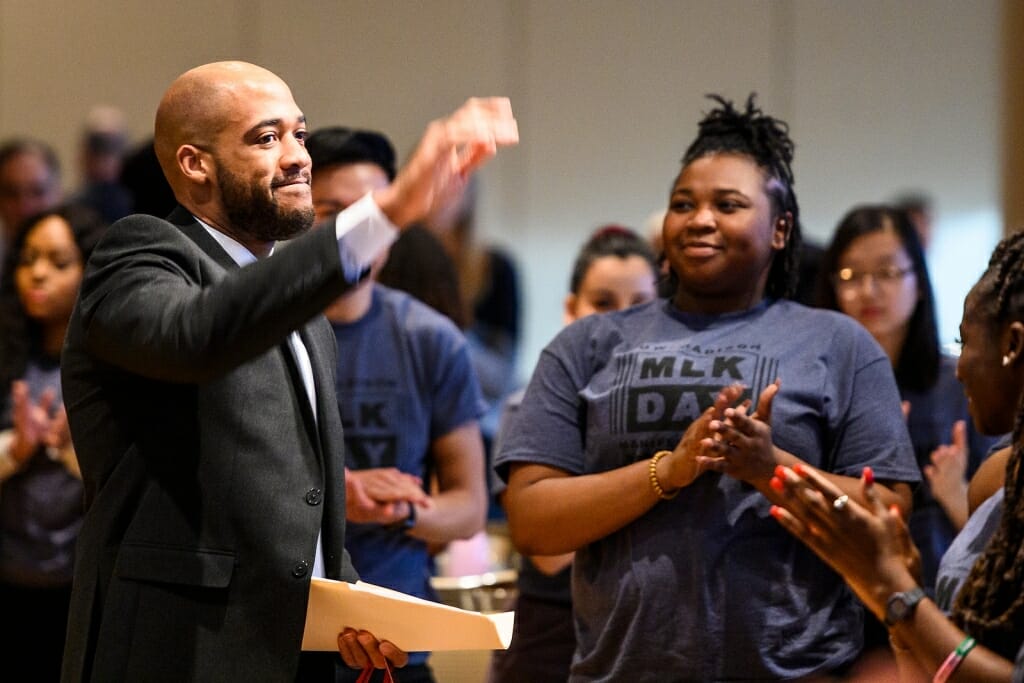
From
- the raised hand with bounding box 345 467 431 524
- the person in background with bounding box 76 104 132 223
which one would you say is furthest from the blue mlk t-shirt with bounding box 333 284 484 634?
the person in background with bounding box 76 104 132 223

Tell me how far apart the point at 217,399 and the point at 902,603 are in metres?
0.90

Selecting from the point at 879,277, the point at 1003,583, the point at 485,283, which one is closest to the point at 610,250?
the point at 879,277

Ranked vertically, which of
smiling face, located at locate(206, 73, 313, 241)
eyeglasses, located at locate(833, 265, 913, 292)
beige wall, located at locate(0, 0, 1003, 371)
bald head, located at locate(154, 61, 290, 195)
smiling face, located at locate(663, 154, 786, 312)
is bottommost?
eyeglasses, located at locate(833, 265, 913, 292)

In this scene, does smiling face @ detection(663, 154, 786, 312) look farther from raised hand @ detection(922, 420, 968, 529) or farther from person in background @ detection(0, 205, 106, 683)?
person in background @ detection(0, 205, 106, 683)

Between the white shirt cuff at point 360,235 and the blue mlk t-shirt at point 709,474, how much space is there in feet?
2.58

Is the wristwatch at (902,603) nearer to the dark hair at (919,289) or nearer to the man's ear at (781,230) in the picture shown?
the man's ear at (781,230)

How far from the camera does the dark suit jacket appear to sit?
177 cm

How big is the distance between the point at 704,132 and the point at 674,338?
421mm

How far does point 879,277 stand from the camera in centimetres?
329

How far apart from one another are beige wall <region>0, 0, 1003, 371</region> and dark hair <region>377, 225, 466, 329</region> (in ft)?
9.16

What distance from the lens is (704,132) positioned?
8.48 ft

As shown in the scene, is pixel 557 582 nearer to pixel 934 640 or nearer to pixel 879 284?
pixel 879 284

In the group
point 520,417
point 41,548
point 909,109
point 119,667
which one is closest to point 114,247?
point 119,667

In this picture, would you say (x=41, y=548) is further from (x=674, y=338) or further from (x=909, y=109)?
(x=909, y=109)
